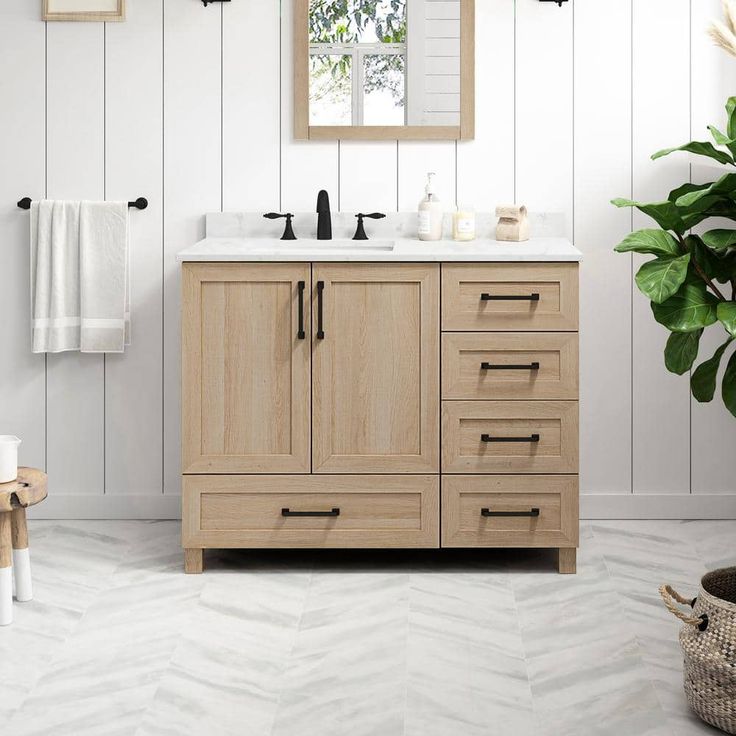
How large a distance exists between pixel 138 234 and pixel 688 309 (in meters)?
1.89

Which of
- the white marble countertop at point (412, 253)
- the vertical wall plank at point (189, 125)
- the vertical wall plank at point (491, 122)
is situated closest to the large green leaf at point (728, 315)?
the white marble countertop at point (412, 253)

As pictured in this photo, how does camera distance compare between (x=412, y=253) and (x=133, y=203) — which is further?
(x=133, y=203)

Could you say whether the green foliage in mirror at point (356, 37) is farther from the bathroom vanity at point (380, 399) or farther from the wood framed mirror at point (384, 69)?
the bathroom vanity at point (380, 399)

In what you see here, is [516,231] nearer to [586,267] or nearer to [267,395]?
[586,267]

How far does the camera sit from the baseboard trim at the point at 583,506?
3674mm

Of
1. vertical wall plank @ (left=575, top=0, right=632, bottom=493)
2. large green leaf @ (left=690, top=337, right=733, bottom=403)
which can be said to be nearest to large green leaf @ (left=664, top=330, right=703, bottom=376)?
large green leaf @ (left=690, top=337, right=733, bottom=403)

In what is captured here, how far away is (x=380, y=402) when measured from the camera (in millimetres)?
3107

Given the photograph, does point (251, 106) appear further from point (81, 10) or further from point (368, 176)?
point (81, 10)

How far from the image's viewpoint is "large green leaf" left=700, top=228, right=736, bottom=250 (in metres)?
2.37

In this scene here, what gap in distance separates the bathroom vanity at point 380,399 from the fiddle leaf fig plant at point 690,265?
568 millimetres

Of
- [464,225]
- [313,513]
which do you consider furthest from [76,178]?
[313,513]

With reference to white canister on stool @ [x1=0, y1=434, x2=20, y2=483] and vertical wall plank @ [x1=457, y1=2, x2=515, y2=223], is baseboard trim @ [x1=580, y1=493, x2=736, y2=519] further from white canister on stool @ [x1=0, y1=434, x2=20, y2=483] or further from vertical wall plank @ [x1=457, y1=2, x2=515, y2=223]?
white canister on stool @ [x1=0, y1=434, x2=20, y2=483]

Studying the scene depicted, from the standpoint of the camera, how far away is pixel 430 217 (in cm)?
344

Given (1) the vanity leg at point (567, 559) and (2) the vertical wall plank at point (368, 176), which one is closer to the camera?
(1) the vanity leg at point (567, 559)
